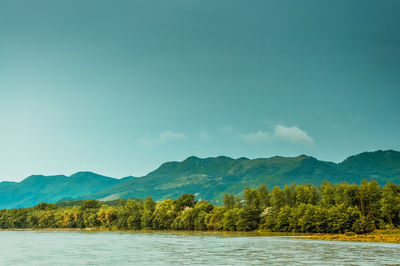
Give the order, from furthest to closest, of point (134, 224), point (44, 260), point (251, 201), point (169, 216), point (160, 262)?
point (134, 224)
point (169, 216)
point (251, 201)
point (44, 260)
point (160, 262)

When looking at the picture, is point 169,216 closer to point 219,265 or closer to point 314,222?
point 314,222

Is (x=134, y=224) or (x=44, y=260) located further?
(x=134, y=224)

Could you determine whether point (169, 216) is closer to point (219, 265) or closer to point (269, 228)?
point (269, 228)

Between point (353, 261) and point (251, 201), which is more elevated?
point (251, 201)

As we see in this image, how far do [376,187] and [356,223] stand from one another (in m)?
23.5

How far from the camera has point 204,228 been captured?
16288 centimetres

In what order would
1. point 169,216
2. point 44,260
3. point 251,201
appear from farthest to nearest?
point 169,216, point 251,201, point 44,260

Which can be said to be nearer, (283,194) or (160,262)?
(160,262)

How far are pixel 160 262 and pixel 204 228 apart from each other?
365ft

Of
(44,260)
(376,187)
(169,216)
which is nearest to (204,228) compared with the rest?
(169,216)

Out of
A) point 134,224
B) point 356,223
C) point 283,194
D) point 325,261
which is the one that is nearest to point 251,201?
point 283,194

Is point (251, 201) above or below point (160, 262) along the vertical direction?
above

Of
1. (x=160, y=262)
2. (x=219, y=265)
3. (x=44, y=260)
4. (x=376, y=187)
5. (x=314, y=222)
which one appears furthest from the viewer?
(x=376, y=187)

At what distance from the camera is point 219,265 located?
1969 inches
